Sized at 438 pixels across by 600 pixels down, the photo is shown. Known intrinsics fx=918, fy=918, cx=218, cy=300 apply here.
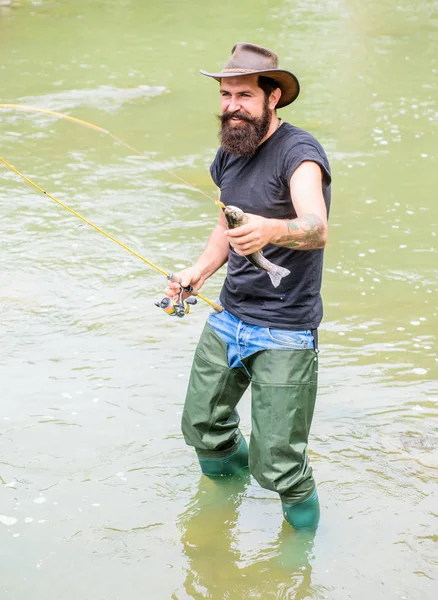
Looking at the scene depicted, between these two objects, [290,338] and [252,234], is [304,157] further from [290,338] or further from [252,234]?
[290,338]

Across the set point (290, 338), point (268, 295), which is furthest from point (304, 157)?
point (290, 338)

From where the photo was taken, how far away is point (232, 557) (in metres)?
3.94

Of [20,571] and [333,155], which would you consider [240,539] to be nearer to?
[20,571]

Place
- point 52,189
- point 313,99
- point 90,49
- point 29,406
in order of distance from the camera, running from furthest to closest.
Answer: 1. point 90,49
2. point 313,99
3. point 52,189
4. point 29,406

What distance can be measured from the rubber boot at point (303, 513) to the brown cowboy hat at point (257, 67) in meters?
1.70

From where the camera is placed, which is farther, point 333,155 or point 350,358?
point 333,155

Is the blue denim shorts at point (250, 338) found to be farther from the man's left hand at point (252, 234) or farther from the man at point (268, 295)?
the man's left hand at point (252, 234)

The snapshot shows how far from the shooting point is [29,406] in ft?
16.8

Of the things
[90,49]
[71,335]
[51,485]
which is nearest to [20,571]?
[51,485]

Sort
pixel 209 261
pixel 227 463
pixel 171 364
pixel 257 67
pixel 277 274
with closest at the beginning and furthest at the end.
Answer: pixel 277 274 < pixel 257 67 < pixel 209 261 < pixel 227 463 < pixel 171 364

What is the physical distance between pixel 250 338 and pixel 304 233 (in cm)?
66

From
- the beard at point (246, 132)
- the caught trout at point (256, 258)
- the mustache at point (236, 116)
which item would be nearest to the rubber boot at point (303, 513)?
the caught trout at point (256, 258)

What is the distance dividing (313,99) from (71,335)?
24.0ft

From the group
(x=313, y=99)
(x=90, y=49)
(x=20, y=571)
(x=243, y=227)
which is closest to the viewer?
(x=243, y=227)
